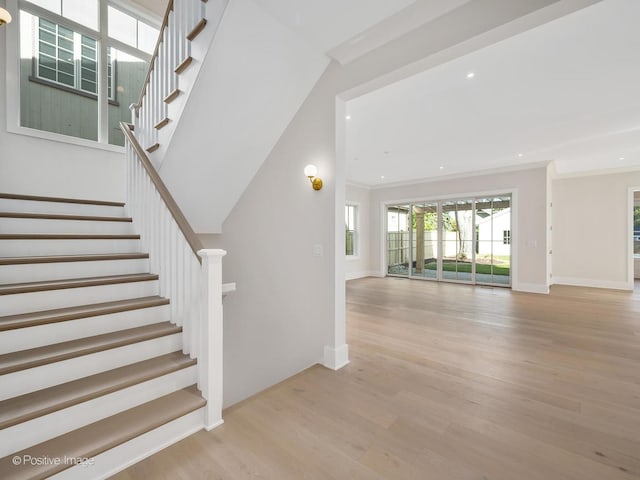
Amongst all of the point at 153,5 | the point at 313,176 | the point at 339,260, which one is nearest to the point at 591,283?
the point at 339,260

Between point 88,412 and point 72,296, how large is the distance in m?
0.88

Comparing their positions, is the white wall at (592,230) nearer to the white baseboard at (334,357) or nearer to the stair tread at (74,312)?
the white baseboard at (334,357)

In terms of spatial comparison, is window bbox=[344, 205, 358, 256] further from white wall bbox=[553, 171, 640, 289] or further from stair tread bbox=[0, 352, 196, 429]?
stair tread bbox=[0, 352, 196, 429]

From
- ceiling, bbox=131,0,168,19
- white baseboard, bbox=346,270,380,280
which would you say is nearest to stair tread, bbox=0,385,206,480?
A: ceiling, bbox=131,0,168,19

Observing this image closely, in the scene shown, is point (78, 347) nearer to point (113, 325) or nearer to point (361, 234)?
point (113, 325)

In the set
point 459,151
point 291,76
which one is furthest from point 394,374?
point 459,151

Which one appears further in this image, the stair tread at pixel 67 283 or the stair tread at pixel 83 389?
the stair tread at pixel 67 283

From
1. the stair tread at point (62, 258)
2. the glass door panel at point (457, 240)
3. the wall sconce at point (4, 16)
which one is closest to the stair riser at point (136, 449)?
the stair tread at point (62, 258)

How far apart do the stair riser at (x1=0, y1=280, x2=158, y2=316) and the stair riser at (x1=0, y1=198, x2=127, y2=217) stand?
127cm

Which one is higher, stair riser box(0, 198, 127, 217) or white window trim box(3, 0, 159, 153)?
white window trim box(3, 0, 159, 153)

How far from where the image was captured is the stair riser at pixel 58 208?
2.54 meters

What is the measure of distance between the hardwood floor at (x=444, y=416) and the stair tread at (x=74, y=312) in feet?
3.19

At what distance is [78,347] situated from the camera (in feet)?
5.52

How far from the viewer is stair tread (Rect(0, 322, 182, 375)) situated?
1480mm
